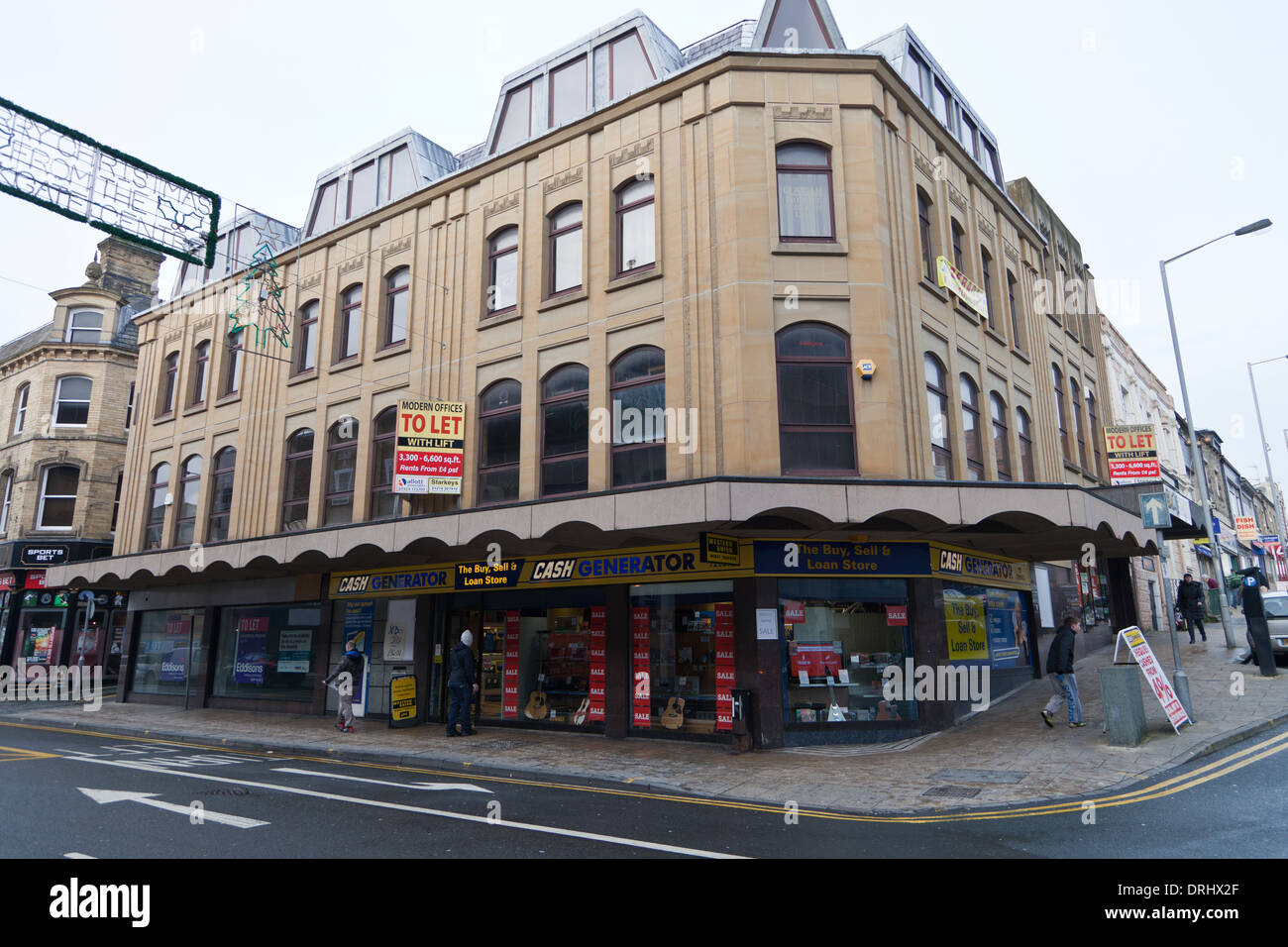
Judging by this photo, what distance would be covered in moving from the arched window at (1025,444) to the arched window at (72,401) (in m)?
33.2

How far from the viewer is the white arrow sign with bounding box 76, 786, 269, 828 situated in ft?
25.5

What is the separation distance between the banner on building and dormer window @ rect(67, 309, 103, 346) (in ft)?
105

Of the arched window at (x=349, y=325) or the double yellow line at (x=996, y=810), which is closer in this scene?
the double yellow line at (x=996, y=810)

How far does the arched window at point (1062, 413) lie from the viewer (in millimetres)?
22753

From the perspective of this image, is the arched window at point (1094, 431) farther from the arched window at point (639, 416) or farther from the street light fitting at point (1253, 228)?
the arched window at point (639, 416)

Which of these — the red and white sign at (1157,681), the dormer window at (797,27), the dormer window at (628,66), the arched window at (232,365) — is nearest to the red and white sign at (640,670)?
the red and white sign at (1157,681)

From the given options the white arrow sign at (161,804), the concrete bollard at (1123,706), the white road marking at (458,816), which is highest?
the concrete bollard at (1123,706)

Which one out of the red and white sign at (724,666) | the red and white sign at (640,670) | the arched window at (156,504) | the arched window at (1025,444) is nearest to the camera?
the red and white sign at (724,666)

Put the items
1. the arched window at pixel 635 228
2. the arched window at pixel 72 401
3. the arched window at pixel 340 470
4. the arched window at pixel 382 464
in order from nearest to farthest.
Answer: the arched window at pixel 635 228
the arched window at pixel 382 464
the arched window at pixel 340 470
the arched window at pixel 72 401

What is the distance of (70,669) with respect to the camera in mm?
28828

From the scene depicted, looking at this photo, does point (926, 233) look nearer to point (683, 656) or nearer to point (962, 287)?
point (962, 287)

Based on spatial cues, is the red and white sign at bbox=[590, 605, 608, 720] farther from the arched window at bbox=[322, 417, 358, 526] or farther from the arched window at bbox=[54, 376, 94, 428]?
the arched window at bbox=[54, 376, 94, 428]

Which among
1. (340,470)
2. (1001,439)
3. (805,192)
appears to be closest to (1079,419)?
(1001,439)
